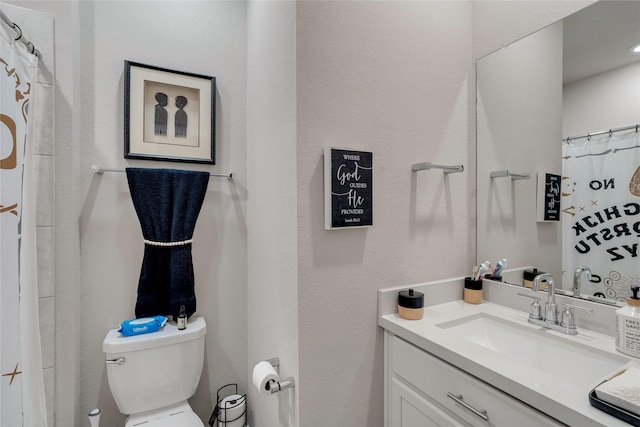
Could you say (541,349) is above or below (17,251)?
below

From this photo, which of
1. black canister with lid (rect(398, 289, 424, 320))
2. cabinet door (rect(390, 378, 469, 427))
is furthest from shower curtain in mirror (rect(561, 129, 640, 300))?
cabinet door (rect(390, 378, 469, 427))

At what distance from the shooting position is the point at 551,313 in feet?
3.43

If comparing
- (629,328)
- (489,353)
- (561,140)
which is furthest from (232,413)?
(561,140)

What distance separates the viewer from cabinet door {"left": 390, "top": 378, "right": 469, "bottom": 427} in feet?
2.92

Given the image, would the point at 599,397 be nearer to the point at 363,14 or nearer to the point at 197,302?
the point at 363,14

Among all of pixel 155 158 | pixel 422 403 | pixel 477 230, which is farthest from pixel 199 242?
pixel 477 230

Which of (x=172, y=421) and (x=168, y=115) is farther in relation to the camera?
(x=168, y=115)

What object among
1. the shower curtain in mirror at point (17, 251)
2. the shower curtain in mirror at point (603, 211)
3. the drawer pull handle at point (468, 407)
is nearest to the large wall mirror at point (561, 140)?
the shower curtain in mirror at point (603, 211)

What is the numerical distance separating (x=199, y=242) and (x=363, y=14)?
1.32m

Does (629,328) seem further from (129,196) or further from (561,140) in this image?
(129,196)

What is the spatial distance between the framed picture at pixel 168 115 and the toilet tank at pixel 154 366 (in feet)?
2.81

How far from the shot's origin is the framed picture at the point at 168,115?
4.56 ft

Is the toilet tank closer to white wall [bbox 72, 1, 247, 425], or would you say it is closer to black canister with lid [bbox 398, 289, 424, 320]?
white wall [bbox 72, 1, 247, 425]

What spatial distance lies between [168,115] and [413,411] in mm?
1709
